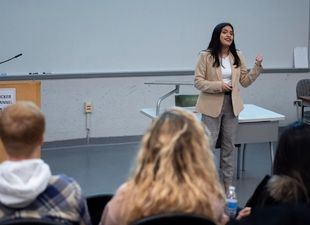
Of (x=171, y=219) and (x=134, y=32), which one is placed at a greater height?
(x=134, y=32)

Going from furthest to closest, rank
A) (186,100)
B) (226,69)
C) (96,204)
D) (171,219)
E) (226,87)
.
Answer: (186,100), (226,69), (226,87), (96,204), (171,219)

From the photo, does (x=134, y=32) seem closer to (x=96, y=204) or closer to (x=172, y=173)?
(x=96, y=204)

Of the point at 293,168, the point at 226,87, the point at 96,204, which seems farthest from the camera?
the point at 226,87

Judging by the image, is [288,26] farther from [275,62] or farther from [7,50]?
[7,50]

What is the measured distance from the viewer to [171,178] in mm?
1552

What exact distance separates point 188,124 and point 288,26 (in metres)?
5.22

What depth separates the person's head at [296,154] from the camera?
5.38ft

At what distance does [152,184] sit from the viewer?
1.56 metres

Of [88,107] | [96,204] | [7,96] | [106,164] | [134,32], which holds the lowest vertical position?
[106,164]

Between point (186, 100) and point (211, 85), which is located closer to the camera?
point (211, 85)

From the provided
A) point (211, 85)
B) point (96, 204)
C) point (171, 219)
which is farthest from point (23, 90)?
point (171, 219)

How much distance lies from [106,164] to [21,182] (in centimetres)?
340

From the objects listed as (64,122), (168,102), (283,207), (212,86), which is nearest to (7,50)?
(64,122)

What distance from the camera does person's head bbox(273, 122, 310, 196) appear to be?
1.64 meters
